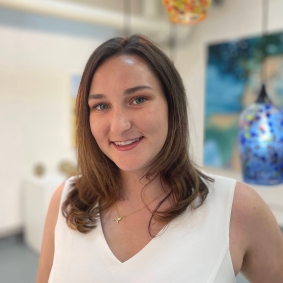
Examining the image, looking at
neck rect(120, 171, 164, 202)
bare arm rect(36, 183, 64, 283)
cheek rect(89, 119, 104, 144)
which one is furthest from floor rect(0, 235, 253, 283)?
cheek rect(89, 119, 104, 144)

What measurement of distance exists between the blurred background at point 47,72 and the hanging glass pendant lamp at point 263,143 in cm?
133

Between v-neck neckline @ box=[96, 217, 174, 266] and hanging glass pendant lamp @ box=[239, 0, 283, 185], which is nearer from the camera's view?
v-neck neckline @ box=[96, 217, 174, 266]

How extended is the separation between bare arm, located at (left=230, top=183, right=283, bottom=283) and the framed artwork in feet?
4.60

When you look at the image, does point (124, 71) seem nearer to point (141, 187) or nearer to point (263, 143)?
point (141, 187)

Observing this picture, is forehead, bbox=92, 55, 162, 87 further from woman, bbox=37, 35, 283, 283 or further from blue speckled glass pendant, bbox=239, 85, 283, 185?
blue speckled glass pendant, bbox=239, 85, 283, 185

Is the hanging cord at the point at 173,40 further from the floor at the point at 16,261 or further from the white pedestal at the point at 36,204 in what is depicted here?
the floor at the point at 16,261

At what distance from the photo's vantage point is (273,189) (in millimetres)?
1399

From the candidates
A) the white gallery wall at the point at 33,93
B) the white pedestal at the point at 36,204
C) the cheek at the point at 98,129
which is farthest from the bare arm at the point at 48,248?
the white gallery wall at the point at 33,93

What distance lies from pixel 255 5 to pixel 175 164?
79.2 inches

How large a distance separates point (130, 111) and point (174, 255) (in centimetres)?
39

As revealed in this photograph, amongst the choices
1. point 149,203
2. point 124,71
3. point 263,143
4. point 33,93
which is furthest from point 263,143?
point 33,93

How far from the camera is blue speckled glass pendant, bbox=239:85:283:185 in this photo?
104 centimetres

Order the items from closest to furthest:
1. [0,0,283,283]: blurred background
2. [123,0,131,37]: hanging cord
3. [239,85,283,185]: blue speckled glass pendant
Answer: [239,85,283,185]: blue speckled glass pendant
[0,0,283,283]: blurred background
[123,0,131,37]: hanging cord

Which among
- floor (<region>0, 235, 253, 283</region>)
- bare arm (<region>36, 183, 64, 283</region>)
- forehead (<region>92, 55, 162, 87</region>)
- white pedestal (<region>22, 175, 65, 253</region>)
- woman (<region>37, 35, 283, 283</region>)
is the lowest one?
floor (<region>0, 235, 253, 283</region>)
